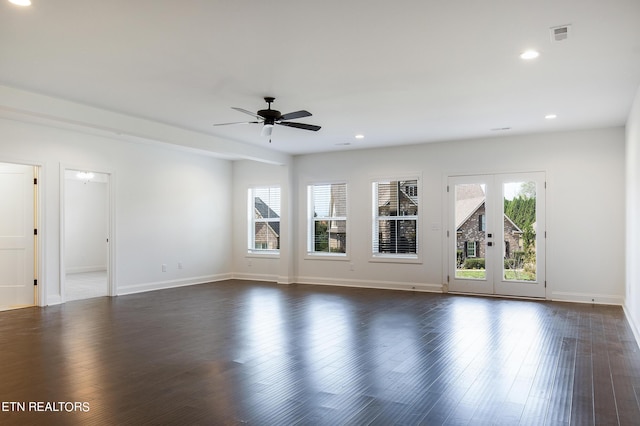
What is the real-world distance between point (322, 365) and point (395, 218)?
520 cm

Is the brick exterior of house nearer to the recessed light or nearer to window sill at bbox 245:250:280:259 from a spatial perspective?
window sill at bbox 245:250:280:259

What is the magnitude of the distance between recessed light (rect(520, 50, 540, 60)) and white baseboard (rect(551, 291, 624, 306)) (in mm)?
4618

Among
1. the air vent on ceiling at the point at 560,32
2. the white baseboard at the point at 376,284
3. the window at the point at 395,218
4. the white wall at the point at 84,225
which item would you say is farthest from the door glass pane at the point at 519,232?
the white wall at the point at 84,225

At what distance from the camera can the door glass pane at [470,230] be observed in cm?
784

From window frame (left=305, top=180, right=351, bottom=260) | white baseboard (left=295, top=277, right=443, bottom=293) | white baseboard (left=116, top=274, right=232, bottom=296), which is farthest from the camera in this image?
window frame (left=305, top=180, right=351, bottom=260)

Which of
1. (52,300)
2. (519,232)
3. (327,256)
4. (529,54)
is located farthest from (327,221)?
(529,54)

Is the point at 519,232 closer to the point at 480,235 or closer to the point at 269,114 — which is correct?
the point at 480,235

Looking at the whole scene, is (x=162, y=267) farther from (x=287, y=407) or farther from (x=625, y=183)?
(x=625, y=183)

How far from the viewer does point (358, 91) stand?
16.7 feet

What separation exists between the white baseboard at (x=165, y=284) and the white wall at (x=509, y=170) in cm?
181

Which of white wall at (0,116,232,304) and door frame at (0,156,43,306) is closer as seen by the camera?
door frame at (0,156,43,306)

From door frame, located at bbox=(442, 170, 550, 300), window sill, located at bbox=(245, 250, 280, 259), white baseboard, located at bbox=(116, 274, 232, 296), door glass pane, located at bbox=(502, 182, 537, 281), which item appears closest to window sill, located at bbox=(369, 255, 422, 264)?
door frame, located at bbox=(442, 170, 550, 300)

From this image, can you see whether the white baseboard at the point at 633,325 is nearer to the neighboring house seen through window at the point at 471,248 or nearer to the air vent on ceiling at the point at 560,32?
the neighboring house seen through window at the point at 471,248

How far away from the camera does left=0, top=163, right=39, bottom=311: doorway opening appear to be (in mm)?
6664
